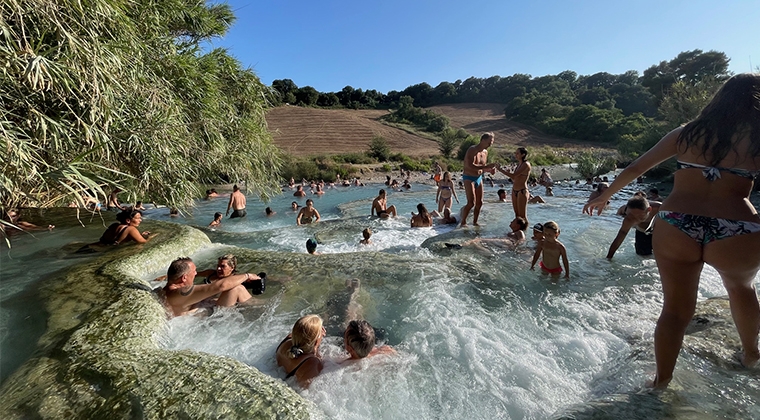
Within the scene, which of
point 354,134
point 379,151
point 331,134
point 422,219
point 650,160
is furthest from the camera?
point 354,134

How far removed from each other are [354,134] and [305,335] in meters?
47.8

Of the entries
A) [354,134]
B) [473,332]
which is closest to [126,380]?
[473,332]

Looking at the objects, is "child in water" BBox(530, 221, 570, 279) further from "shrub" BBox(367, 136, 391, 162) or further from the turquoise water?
"shrub" BBox(367, 136, 391, 162)

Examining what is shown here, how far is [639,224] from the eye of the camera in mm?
5312

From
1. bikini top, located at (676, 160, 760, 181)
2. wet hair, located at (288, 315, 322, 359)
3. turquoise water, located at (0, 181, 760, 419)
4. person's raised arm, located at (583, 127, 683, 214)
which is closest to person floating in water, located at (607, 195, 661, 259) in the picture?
turquoise water, located at (0, 181, 760, 419)

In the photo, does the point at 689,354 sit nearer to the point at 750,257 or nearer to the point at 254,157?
the point at 750,257

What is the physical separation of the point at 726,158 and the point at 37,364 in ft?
14.8

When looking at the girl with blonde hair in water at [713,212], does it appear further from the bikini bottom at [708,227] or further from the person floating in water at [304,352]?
the person floating in water at [304,352]

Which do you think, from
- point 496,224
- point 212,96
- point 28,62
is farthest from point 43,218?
point 496,224

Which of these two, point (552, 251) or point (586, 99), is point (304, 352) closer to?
point (552, 251)

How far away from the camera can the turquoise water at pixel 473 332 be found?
2.40 metres

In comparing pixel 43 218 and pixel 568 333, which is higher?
pixel 43 218

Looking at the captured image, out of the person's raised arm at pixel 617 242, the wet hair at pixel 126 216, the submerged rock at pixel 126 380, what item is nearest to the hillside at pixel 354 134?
the wet hair at pixel 126 216

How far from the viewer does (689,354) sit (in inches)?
101
